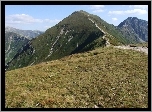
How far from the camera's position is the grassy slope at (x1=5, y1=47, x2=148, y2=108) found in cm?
1839

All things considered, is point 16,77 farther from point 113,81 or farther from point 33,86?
point 113,81

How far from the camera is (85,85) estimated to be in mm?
22047

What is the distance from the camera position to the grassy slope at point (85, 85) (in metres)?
18.4

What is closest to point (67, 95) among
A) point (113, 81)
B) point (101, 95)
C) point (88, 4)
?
point (101, 95)

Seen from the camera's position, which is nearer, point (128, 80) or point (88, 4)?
point (88, 4)

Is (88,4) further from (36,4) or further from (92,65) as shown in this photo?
(92,65)

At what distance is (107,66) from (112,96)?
886 centimetres

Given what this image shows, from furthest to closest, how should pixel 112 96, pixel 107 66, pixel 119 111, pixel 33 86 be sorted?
pixel 107 66, pixel 33 86, pixel 112 96, pixel 119 111

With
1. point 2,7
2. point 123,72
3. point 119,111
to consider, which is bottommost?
point 119,111

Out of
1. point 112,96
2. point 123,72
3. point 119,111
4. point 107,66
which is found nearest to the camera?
point 119,111

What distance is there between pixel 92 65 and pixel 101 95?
9513mm

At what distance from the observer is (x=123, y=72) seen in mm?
25375

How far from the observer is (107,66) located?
92.4 feet

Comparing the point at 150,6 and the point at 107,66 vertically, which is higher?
the point at 150,6
